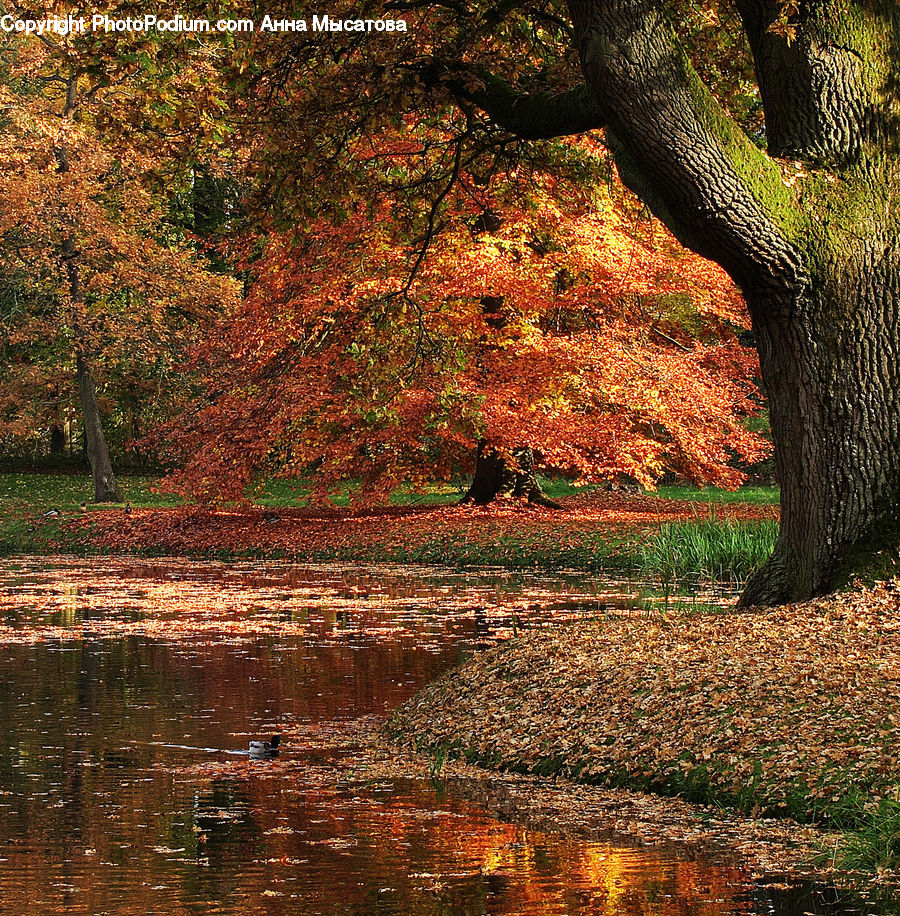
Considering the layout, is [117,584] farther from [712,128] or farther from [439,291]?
[712,128]

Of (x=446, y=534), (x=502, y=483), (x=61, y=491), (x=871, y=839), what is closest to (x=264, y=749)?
(x=871, y=839)

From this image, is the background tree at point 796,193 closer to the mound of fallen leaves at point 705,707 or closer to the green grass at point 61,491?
the mound of fallen leaves at point 705,707

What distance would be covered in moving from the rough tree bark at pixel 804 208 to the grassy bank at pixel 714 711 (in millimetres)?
832

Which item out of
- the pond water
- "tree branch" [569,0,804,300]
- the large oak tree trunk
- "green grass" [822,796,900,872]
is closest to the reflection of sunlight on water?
the pond water

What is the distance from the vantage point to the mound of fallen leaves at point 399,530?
75.2ft

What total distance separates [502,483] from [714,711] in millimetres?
20255

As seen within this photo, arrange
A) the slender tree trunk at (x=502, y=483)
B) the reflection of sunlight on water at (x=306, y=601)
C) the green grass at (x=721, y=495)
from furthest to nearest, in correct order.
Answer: the green grass at (x=721, y=495)
the slender tree trunk at (x=502, y=483)
the reflection of sunlight on water at (x=306, y=601)

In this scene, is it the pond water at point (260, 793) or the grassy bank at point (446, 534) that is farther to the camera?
the grassy bank at point (446, 534)

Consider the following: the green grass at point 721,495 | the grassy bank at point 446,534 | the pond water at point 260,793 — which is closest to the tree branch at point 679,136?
the pond water at point 260,793

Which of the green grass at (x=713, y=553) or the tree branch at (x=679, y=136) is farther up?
the tree branch at (x=679, y=136)

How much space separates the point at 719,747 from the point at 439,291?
1660cm

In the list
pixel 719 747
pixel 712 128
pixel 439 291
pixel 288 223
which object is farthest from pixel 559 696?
pixel 439 291

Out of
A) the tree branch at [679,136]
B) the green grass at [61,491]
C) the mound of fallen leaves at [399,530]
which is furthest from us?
the green grass at [61,491]

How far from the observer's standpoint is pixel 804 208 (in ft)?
33.4
